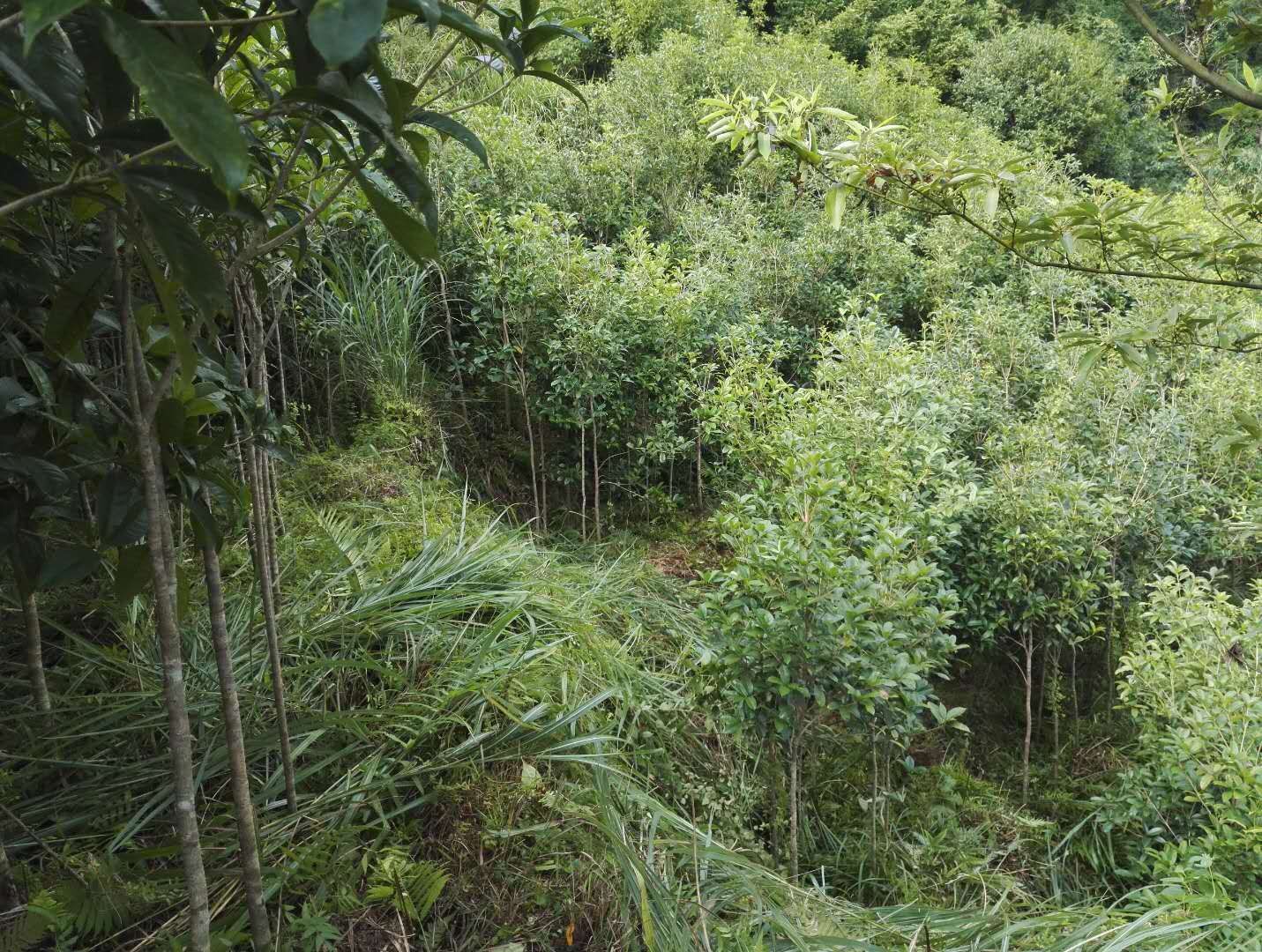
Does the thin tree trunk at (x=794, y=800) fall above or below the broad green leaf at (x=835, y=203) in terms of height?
below

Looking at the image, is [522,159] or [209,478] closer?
[209,478]

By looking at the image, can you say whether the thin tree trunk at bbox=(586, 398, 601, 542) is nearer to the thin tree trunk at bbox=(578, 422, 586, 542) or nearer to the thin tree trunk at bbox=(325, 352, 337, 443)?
the thin tree trunk at bbox=(578, 422, 586, 542)

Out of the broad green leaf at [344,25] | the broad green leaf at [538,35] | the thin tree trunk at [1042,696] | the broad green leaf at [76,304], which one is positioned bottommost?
the thin tree trunk at [1042,696]

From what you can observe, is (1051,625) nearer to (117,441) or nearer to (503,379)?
(503,379)

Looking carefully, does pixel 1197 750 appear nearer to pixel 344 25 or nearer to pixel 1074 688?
pixel 1074 688

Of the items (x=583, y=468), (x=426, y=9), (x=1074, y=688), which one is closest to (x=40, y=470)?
(x=426, y=9)

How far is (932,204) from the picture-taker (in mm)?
1532

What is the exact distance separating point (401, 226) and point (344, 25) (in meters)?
0.22

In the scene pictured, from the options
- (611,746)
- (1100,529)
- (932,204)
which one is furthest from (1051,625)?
(932,204)

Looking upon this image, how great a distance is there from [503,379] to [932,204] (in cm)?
337

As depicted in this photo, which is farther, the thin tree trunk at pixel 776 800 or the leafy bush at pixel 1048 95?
the leafy bush at pixel 1048 95

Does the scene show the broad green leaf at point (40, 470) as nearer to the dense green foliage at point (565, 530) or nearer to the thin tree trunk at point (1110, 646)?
the dense green foliage at point (565, 530)

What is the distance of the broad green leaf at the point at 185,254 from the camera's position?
61 centimetres

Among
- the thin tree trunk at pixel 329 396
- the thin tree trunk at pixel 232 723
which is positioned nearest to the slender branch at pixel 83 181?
the thin tree trunk at pixel 232 723
